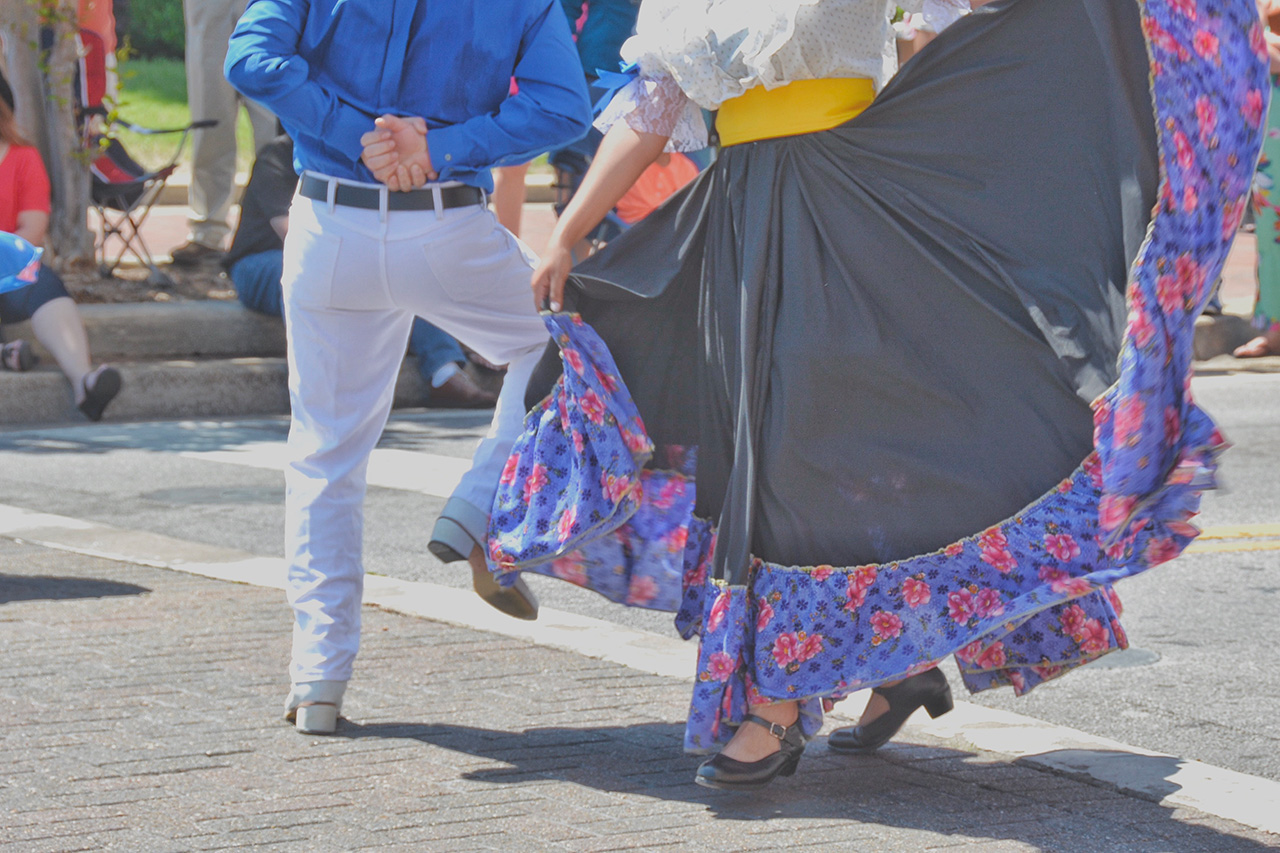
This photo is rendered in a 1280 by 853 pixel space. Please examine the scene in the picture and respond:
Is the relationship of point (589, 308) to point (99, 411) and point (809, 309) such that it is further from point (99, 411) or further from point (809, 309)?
point (99, 411)

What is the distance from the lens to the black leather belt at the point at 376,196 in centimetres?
413

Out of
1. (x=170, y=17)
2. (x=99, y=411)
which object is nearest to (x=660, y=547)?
(x=99, y=411)

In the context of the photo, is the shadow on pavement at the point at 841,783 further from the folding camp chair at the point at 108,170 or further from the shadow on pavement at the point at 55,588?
the folding camp chair at the point at 108,170

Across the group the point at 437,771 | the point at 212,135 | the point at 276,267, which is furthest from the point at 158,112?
the point at 437,771

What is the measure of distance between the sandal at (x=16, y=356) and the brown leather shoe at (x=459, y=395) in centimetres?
208

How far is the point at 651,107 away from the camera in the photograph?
12.8ft

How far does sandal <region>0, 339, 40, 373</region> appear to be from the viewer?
9.49 metres

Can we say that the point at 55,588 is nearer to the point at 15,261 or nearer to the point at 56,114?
the point at 15,261

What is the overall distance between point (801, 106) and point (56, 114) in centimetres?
833

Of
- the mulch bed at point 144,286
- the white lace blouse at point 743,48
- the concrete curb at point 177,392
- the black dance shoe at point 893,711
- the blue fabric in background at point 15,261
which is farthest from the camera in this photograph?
the mulch bed at point 144,286

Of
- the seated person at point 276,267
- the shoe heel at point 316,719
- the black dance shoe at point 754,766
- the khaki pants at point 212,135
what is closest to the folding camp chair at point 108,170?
the khaki pants at point 212,135

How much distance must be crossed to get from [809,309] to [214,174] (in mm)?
9479

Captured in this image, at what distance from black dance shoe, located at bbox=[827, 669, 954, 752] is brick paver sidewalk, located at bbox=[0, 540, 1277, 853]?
41 mm

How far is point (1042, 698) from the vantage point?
14.6 ft
